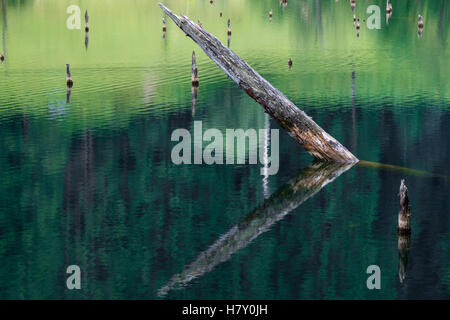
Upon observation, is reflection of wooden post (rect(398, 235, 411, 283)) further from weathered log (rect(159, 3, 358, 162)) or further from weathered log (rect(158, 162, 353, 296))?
weathered log (rect(159, 3, 358, 162))

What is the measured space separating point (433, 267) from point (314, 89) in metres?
26.0

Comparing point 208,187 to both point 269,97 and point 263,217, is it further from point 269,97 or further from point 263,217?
point 269,97

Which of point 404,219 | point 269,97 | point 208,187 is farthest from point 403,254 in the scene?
point 269,97

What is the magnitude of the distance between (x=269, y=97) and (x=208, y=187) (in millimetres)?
3495

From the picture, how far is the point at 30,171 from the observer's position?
26234 millimetres

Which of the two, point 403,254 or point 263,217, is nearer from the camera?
point 403,254

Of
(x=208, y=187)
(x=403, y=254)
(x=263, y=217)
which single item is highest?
(x=208, y=187)

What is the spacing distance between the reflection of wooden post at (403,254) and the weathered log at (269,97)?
7.06 metres

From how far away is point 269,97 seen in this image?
996 inches

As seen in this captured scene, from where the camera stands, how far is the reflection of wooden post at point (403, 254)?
1713cm

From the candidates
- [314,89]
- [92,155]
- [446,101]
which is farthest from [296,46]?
[92,155]

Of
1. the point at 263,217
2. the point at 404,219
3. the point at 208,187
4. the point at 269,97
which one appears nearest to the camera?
the point at 404,219
